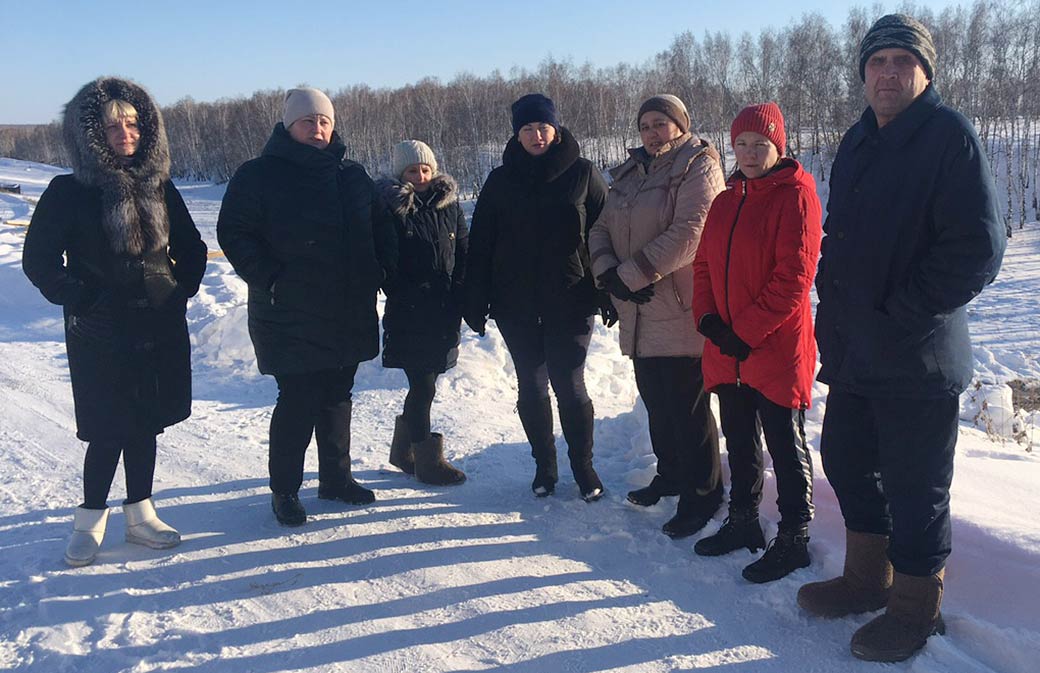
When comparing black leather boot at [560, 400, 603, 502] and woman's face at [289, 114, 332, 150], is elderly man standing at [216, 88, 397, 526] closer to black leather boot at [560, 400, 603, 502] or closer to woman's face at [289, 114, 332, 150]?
woman's face at [289, 114, 332, 150]

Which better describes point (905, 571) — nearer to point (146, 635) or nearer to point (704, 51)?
point (146, 635)

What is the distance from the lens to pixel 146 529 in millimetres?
3420

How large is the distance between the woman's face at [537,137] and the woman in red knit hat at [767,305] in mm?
916

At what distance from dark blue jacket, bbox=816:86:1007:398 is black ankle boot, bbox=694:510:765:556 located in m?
0.88

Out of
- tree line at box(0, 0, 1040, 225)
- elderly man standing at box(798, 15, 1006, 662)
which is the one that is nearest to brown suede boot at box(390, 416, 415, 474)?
elderly man standing at box(798, 15, 1006, 662)

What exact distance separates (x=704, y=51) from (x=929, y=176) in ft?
142

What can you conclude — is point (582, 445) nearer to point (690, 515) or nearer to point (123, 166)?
point (690, 515)

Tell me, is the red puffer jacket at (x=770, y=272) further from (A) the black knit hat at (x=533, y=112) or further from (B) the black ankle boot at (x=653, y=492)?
(A) the black knit hat at (x=533, y=112)

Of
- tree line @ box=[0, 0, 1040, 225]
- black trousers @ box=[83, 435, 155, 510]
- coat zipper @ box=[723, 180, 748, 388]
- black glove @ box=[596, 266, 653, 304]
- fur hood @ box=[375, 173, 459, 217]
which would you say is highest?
tree line @ box=[0, 0, 1040, 225]

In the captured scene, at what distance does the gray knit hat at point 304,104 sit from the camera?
3475 millimetres

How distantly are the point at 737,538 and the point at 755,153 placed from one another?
154 cm

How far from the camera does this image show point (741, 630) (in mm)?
2658

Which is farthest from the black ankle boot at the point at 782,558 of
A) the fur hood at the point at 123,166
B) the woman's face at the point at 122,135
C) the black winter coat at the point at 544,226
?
the woman's face at the point at 122,135

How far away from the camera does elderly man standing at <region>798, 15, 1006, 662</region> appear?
88.5 inches
